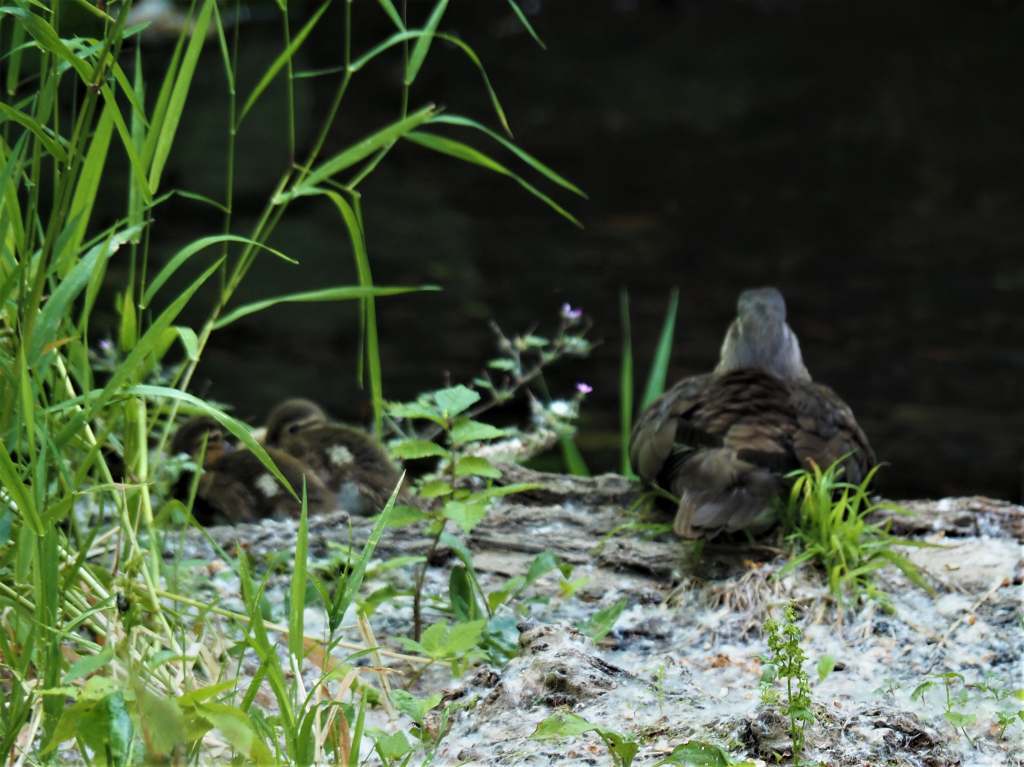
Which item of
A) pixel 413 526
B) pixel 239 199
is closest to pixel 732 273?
pixel 239 199

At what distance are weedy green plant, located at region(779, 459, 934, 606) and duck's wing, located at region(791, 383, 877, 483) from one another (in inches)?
3.0

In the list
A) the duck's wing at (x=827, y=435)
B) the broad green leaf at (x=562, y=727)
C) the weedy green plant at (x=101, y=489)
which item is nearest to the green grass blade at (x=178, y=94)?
the weedy green plant at (x=101, y=489)

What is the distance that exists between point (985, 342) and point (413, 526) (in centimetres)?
725

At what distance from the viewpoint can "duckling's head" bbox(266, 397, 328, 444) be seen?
6.11 m

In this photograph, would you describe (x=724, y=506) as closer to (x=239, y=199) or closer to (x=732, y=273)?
(x=732, y=273)

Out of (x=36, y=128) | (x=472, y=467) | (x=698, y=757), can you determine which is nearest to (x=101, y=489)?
(x=36, y=128)

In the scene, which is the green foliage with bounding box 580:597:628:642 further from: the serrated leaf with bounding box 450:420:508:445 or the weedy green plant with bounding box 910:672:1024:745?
the weedy green plant with bounding box 910:672:1024:745

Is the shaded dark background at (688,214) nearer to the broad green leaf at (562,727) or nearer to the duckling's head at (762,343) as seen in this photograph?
the duckling's head at (762,343)

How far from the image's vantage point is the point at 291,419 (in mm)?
6156

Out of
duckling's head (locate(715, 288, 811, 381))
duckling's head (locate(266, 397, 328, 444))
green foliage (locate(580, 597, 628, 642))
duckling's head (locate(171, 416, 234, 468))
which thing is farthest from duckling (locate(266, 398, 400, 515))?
green foliage (locate(580, 597, 628, 642))

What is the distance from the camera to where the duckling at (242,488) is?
5.40m

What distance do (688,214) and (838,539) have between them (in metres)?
10.1

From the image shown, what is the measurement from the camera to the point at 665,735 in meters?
3.11

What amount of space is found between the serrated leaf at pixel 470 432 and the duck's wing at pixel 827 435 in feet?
4.56
